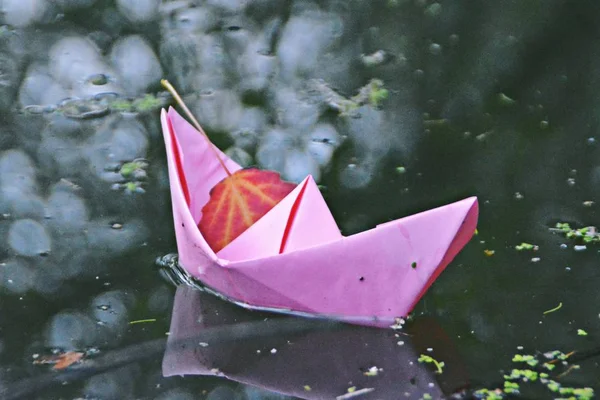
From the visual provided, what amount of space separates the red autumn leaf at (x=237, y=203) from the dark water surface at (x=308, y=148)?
0.15 m

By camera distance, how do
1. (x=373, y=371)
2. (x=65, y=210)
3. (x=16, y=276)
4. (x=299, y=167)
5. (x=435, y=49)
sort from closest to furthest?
(x=373, y=371) → (x=16, y=276) → (x=65, y=210) → (x=299, y=167) → (x=435, y=49)

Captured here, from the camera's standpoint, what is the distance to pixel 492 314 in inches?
56.5

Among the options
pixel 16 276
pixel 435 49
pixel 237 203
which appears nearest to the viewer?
pixel 237 203

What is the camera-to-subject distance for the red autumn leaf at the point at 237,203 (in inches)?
56.5

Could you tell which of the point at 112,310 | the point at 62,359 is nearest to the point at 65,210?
the point at 112,310

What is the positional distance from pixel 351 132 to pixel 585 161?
1.75 feet

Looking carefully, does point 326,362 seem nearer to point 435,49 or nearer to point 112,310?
point 112,310

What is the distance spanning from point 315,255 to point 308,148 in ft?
2.36

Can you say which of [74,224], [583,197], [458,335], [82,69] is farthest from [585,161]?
[82,69]

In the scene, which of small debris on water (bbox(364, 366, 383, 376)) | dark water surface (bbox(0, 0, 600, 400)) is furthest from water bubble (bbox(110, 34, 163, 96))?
small debris on water (bbox(364, 366, 383, 376))

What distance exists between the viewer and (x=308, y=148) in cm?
200

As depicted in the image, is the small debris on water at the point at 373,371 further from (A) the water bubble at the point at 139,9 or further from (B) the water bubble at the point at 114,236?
(A) the water bubble at the point at 139,9

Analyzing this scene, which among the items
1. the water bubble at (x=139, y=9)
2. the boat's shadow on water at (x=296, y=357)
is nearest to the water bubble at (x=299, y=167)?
the boat's shadow on water at (x=296, y=357)

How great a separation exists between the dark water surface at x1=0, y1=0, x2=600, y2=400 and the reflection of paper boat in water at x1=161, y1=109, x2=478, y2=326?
0.06 m
